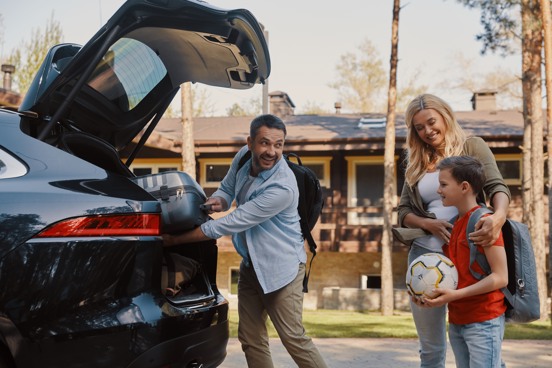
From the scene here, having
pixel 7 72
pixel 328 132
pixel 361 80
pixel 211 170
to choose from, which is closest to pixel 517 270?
pixel 328 132

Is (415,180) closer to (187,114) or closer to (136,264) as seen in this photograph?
(136,264)

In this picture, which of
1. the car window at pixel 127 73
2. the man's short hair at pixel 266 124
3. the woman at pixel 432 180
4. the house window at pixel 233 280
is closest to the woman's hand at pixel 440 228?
the woman at pixel 432 180

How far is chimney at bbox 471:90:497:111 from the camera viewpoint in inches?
1007

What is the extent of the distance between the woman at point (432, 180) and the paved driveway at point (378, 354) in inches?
112

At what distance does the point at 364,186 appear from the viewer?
22.5 meters

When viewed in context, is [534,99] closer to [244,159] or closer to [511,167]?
[511,167]

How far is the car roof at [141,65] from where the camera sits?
3.46 m

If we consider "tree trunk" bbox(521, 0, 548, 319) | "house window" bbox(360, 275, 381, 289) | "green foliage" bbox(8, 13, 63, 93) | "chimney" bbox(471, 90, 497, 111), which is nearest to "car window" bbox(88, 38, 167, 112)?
"tree trunk" bbox(521, 0, 548, 319)

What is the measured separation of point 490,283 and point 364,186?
19291 mm

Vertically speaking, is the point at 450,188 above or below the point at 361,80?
below

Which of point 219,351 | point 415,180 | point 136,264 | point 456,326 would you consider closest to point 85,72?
point 136,264

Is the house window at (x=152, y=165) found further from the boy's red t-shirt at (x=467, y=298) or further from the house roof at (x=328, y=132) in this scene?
the boy's red t-shirt at (x=467, y=298)

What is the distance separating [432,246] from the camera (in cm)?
382

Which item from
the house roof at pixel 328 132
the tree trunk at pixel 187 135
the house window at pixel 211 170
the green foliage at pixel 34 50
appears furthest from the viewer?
the green foliage at pixel 34 50
